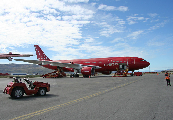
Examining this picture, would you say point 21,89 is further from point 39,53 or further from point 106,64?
point 39,53

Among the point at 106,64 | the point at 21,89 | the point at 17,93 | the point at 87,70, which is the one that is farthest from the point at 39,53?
the point at 17,93

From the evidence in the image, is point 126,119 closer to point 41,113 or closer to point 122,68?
point 41,113

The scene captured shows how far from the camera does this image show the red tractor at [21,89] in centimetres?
1059

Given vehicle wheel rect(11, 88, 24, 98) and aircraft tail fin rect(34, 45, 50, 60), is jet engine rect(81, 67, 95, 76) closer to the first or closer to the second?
aircraft tail fin rect(34, 45, 50, 60)

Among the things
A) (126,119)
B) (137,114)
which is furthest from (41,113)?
(137,114)

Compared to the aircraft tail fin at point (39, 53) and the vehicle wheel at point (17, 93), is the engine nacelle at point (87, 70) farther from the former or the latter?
the vehicle wheel at point (17, 93)

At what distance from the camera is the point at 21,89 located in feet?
35.8

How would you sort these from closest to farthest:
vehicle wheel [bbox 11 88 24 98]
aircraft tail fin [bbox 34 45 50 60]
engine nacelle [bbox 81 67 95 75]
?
vehicle wheel [bbox 11 88 24 98] → engine nacelle [bbox 81 67 95 75] → aircraft tail fin [bbox 34 45 50 60]

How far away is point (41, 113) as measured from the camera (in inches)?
271

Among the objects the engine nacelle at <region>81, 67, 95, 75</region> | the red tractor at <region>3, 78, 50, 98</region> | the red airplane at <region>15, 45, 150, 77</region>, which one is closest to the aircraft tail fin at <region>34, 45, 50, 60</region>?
the red airplane at <region>15, 45, 150, 77</region>

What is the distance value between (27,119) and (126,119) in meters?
4.06

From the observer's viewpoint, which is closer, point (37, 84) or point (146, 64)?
point (37, 84)

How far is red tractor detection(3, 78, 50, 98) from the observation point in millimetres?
10586

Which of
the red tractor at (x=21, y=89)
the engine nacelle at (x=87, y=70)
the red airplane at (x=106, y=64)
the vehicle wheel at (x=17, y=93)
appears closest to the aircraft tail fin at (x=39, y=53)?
the red airplane at (x=106, y=64)
